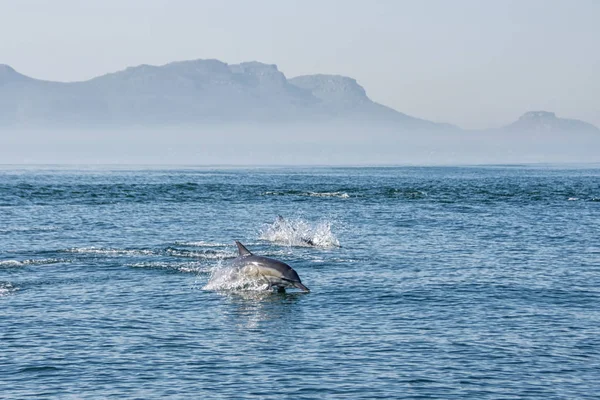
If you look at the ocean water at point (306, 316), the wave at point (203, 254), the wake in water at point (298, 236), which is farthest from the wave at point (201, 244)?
the wake in water at point (298, 236)

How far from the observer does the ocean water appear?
850 inches

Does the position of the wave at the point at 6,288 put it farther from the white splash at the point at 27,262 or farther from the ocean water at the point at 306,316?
the white splash at the point at 27,262

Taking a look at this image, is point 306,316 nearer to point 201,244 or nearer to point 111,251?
point 111,251

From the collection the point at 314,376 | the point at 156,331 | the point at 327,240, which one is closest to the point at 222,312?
the point at 156,331

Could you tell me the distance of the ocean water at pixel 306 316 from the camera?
21594 mm

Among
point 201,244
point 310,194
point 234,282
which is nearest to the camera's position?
point 234,282

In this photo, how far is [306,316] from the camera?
94.6ft

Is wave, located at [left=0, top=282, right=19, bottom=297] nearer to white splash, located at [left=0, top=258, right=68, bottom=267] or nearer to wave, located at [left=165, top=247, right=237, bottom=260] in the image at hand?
white splash, located at [left=0, top=258, right=68, bottom=267]

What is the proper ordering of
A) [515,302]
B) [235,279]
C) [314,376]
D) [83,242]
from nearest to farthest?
[314,376] < [515,302] < [235,279] < [83,242]

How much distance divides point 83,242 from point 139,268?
12422 mm

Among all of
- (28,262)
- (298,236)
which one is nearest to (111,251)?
(28,262)

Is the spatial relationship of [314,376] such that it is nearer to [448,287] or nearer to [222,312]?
[222,312]

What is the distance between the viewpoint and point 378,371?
73.7 ft

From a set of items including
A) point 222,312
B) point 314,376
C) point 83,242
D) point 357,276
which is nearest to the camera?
point 314,376
